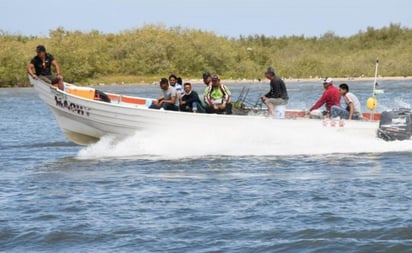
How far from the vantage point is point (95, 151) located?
1898 centimetres

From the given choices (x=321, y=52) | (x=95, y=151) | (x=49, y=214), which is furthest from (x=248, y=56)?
(x=49, y=214)

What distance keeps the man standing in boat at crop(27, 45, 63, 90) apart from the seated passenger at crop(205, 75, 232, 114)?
2.77 m

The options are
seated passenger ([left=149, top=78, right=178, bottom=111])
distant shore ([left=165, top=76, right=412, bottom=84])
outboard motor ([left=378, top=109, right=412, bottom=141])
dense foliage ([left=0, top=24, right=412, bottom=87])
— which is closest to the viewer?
outboard motor ([left=378, top=109, right=412, bottom=141])

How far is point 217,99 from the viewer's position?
18266 mm

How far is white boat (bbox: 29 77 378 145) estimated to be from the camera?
18.0 meters

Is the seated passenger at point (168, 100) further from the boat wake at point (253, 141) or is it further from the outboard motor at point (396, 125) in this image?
the outboard motor at point (396, 125)

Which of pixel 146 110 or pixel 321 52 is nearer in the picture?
pixel 146 110

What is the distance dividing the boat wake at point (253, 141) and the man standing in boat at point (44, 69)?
181 cm

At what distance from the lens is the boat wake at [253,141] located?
18172mm

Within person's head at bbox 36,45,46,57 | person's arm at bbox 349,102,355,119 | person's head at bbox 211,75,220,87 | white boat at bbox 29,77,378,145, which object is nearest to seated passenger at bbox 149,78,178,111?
white boat at bbox 29,77,378,145

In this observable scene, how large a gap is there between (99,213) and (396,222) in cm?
380

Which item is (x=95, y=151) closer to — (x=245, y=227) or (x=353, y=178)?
(x=353, y=178)

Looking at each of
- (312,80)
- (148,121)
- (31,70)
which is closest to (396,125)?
(148,121)

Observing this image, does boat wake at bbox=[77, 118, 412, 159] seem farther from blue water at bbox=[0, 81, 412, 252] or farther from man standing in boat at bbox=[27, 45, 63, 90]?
man standing in boat at bbox=[27, 45, 63, 90]
